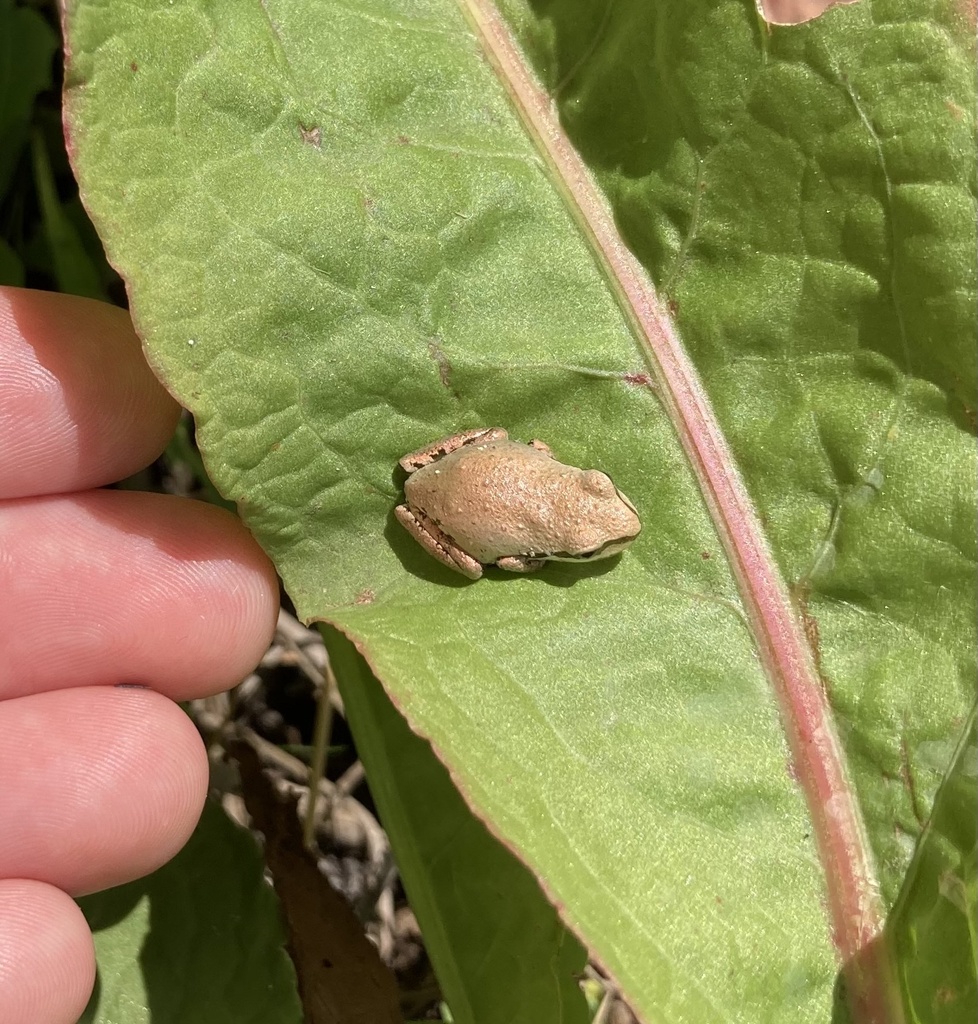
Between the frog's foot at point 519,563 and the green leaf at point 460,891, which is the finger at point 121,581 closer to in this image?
the green leaf at point 460,891

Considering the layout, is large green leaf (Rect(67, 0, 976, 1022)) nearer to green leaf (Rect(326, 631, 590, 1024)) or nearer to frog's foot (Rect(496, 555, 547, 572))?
frog's foot (Rect(496, 555, 547, 572))

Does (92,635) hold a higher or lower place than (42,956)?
higher

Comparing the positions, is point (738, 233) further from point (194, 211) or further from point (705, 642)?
point (194, 211)

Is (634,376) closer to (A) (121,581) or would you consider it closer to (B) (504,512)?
(B) (504,512)

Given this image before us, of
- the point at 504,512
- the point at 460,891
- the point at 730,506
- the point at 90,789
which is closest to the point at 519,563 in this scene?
the point at 504,512

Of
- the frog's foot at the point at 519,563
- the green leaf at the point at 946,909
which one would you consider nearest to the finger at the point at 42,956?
the frog's foot at the point at 519,563

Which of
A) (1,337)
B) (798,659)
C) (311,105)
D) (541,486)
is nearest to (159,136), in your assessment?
(311,105)
